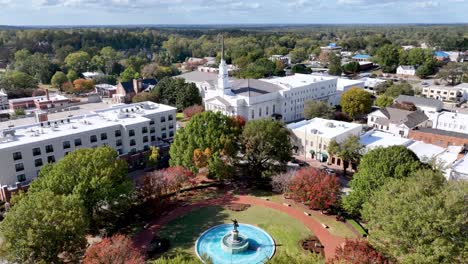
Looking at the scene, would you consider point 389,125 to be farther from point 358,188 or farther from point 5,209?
point 5,209

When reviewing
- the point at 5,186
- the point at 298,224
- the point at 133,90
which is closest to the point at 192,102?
the point at 133,90

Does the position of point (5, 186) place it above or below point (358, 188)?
below

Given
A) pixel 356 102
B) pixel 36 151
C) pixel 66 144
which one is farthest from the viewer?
pixel 356 102

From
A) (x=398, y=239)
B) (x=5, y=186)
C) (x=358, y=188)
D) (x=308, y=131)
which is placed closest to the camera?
(x=398, y=239)

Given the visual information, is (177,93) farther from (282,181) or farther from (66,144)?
(282,181)

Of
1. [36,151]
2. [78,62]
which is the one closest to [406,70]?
[78,62]

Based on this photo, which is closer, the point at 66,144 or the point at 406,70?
the point at 66,144
